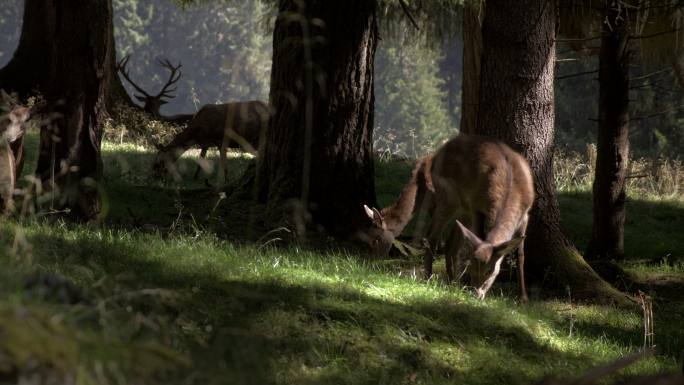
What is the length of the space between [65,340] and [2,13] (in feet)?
201

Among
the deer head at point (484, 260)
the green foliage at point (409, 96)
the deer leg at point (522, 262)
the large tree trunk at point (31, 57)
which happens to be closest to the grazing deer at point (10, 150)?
the deer head at point (484, 260)

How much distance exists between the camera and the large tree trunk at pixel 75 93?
810cm

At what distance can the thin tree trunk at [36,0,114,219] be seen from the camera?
8.10m

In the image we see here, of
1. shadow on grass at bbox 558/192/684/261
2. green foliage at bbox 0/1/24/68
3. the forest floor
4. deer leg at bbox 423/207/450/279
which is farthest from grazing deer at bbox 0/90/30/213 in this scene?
green foliage at bbox 0/1/24/68

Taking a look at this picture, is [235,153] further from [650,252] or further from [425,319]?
[425,319]

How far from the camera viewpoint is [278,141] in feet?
33.9

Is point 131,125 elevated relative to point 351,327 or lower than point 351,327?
elevated

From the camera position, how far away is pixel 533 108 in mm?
9516

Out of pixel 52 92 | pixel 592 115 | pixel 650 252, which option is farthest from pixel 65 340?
pixel 592 115

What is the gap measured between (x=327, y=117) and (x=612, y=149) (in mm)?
3434

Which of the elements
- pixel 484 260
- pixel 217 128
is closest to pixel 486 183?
pixel 484 260

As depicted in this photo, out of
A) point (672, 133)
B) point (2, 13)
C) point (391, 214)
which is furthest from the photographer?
point (2, 13)

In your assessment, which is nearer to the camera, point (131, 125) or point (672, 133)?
point (131, 125)

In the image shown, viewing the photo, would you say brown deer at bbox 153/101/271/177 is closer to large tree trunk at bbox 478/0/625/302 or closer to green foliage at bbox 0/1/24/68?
large tree trunk at bbox 478/0/625/302
